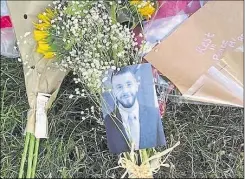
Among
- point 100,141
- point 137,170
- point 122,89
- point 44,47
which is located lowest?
point 137,170

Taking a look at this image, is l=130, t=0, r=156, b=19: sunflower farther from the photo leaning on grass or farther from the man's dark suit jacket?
the man's dark suit jacket

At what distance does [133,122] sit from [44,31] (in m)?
0.34

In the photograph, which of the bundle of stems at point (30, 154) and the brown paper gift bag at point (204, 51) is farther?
the bundle of stems at point (30, 154)

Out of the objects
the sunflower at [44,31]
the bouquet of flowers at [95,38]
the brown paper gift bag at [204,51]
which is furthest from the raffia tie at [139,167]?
the sunflower at [44,31]

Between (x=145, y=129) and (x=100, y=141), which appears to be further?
(x=100, y=141)

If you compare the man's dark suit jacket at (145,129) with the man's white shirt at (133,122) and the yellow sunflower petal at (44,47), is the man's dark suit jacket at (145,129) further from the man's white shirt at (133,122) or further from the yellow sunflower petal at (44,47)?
the yellow sunflower petal at (44,47)

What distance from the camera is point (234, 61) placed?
4.93ft

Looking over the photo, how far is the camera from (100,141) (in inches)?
65.4

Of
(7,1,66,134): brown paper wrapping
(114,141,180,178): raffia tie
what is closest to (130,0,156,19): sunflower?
(7,1,66,134): brown paper wrapping

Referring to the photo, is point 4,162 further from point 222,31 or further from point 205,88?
point 222,31

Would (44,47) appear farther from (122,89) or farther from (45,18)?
(122,89)

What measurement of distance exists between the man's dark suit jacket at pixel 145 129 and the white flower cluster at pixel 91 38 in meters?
0.11

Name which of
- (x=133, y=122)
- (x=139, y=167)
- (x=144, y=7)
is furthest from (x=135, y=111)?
(x=144, y=7)

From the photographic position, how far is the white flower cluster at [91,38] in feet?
4.87
